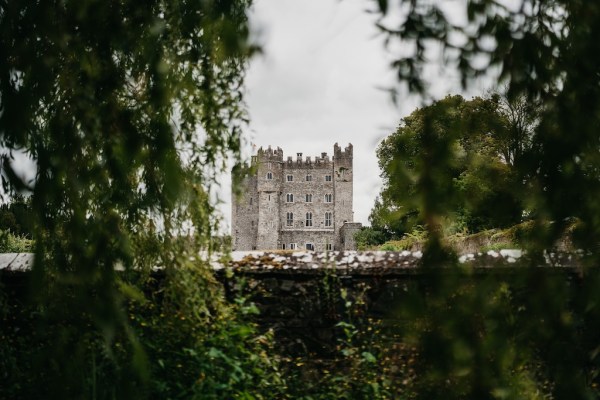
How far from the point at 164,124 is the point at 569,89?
827 millimetres

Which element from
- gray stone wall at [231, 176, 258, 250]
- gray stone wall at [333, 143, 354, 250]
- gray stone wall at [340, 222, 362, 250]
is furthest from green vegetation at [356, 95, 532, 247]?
gray stone wall at [231, 176, 258, 250]

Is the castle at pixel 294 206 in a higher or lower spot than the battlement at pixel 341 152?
lower

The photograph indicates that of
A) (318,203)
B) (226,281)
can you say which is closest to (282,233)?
(318,203)

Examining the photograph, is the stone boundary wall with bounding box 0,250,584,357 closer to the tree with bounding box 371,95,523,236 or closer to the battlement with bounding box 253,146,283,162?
the tree with bounding box 371,95,523,236

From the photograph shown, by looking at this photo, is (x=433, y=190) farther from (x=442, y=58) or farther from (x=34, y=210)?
(x=34, y=210)

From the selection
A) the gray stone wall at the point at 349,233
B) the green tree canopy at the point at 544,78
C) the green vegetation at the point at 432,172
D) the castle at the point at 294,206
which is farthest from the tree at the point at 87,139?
the castle at the point at 294,206

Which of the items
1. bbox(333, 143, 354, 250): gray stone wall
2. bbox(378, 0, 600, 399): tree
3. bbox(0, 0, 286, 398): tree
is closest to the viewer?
bbox(378, 0, 600, 399): tree

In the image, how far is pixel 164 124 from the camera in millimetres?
1314

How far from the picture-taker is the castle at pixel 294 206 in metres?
50.2

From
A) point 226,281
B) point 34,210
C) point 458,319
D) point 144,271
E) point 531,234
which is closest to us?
point 458,319

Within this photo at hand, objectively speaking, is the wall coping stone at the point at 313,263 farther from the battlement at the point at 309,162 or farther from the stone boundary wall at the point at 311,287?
the battlement at the point at 309,162

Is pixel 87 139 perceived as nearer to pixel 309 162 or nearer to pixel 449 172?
pixel 449 172

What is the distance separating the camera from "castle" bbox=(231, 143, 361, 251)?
50.2 meters

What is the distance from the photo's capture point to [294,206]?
50656 millimetres
